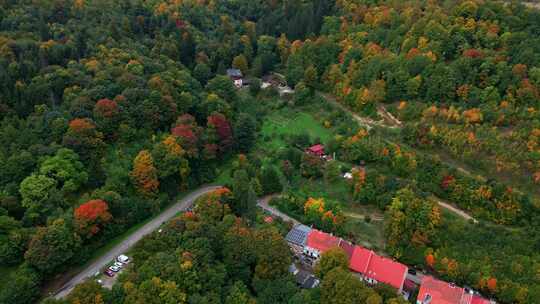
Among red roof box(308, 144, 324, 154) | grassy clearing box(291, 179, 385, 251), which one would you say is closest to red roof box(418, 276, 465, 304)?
grassy clearing box(291, 179, 385, 251)

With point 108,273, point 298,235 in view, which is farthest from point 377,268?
point 108,273

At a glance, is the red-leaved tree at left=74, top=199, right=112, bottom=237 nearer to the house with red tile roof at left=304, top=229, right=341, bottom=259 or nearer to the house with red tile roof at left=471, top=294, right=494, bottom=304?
the house with red tile roof at left=304, top=229, right=341, bottom=259

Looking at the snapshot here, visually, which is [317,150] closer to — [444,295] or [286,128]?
[286,128]

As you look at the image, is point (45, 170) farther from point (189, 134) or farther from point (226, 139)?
point (226, 139)

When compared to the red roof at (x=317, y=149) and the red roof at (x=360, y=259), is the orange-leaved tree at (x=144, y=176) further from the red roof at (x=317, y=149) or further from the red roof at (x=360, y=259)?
the red roof at (x=360, y=259)

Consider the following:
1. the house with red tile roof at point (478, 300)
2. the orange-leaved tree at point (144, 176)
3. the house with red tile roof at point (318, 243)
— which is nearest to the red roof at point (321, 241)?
the house with red tile roof at point (318, 243)

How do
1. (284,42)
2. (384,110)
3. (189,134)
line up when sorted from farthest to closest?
(284,42) < (384,110) < (189,134)

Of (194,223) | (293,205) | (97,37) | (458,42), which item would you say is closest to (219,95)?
(97,37)
